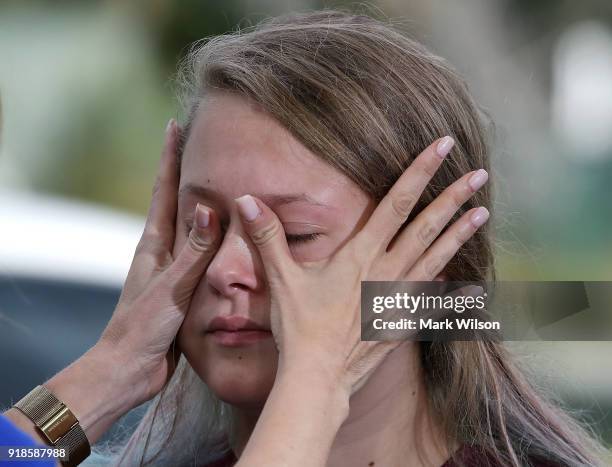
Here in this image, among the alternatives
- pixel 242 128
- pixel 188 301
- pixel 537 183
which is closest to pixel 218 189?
pixel 242 128

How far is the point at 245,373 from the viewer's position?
122 centimetres

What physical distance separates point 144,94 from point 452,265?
214 cm

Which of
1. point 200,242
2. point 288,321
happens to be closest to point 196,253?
point 200,242

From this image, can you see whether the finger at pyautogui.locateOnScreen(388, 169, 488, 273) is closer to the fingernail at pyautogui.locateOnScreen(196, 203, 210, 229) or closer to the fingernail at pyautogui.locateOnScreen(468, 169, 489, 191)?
the fingernail at pyautogui.locateOnScreen(468, 169, 489, 191)

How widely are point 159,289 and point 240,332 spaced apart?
19cm

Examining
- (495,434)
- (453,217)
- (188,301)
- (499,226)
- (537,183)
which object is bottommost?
(495,434)

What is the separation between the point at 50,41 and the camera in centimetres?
301

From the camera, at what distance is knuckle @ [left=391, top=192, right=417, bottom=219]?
46.5 inches

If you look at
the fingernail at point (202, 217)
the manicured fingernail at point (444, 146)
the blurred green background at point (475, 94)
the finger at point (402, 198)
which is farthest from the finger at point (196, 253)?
the blurred green background at point (475, 94)

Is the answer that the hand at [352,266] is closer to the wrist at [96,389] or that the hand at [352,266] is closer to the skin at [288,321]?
the skin at [288,321]

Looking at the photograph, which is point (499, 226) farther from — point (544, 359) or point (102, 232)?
point (102, 232)

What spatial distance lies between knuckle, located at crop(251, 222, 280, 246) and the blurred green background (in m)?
0.54

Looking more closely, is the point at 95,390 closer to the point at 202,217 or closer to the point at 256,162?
the point at 202,217

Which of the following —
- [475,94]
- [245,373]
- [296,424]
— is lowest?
[296,424]
